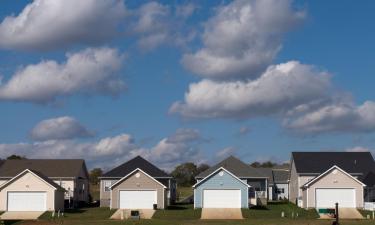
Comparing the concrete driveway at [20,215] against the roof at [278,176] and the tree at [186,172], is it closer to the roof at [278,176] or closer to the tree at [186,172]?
the roof at [278,176]

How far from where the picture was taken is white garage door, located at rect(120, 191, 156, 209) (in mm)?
71500

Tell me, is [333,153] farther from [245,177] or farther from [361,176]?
[245,177]

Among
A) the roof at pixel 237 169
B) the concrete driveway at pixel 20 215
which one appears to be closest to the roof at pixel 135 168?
the roof at pixel 237 169

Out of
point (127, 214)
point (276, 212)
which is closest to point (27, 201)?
point (127, 214)

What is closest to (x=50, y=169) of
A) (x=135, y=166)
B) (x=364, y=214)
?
(x=135, y=166)

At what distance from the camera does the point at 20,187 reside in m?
71.3

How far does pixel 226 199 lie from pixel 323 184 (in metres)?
10.5

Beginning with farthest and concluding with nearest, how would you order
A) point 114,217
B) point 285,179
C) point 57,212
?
point 285,179, point 57,212, point 114,217

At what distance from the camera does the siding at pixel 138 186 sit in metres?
71.4

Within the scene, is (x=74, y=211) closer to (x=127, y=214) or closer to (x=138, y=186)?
(x=138, y=186)

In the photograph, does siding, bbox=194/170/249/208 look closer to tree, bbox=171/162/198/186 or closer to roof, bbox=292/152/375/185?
roof, bbox=292/152/375/185

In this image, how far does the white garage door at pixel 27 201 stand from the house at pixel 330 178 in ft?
90.7

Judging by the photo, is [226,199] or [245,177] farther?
[245,177]

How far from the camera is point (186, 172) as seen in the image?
154 m
